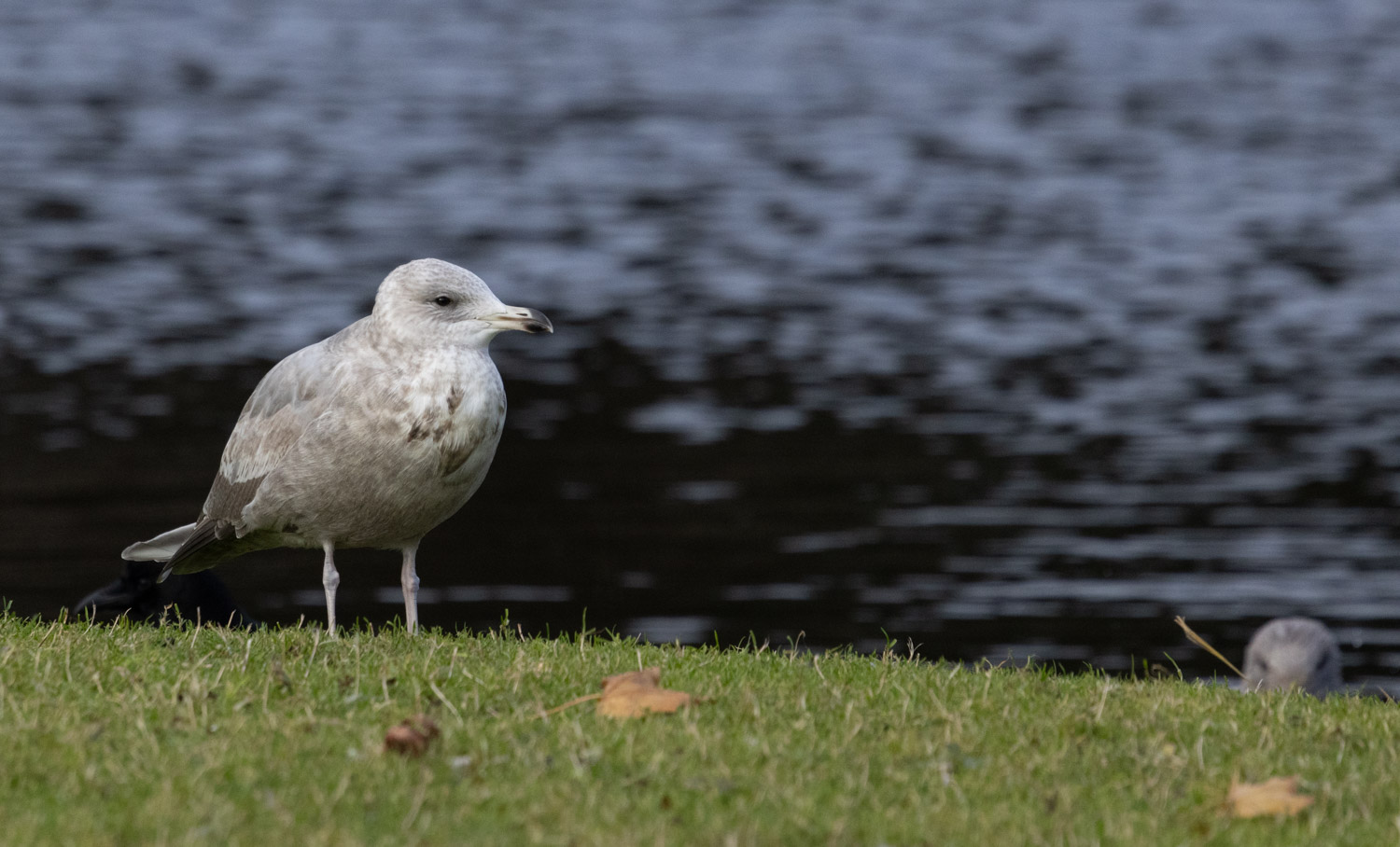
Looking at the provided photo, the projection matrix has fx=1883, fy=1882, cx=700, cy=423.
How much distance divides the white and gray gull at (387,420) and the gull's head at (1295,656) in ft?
27.2

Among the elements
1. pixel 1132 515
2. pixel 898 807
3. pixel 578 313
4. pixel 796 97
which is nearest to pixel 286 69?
pixel 796 97

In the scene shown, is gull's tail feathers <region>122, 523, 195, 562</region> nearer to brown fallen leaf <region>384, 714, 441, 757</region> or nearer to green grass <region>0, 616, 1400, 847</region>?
green grass <region>0, 616, 1400, 847</region>

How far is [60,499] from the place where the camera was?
19859 millimetres

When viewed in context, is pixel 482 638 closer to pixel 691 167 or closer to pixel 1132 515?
pixel 1132 515

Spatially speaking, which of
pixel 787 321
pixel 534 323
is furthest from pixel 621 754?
pixel 787 321

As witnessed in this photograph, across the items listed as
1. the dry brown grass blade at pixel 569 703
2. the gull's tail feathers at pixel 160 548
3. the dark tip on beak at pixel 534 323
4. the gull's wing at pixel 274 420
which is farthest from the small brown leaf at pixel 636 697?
the gull's tail feathers at pixel 160 548

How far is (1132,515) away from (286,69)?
35669mm

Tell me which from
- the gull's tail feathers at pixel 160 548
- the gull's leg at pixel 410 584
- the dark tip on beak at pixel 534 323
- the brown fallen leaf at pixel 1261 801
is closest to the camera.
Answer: the brown fallen leaf at pixel 1261 801

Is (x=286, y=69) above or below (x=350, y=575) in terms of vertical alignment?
above

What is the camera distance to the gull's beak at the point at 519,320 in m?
8.79

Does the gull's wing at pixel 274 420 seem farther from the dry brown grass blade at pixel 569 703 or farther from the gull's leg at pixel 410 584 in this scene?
the dry brown grass blade at pixel 569 703

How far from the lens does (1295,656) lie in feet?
49.4

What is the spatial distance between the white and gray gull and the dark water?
7882 mm

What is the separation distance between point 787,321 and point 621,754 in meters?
20.8
